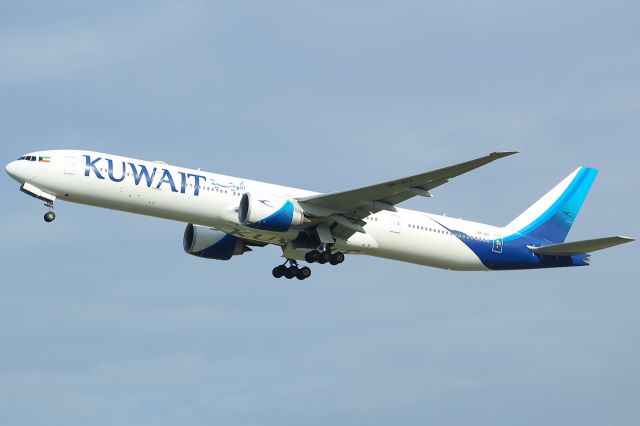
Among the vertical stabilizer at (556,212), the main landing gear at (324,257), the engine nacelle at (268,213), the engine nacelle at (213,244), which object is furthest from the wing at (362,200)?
the vertical stabilizer at (556,212)

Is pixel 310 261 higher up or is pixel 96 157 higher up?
pixel 96 157

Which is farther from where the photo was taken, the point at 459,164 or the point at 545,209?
the point at 545,209

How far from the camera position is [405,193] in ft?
151

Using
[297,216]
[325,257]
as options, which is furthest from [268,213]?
[325,257]

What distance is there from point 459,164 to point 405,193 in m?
4.19

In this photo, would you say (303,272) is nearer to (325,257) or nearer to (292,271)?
(292,271)

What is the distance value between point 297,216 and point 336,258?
3.28 meters

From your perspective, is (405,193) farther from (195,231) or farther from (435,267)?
(195,231)

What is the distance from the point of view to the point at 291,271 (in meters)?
52.1

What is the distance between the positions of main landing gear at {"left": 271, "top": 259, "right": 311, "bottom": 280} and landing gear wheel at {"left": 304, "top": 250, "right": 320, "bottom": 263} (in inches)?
121

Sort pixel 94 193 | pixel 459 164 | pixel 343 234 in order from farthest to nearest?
pixel 343 234 → pixel 94 193 → pixel 459 164

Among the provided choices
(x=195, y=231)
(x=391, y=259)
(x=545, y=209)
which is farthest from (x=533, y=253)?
(x=195, y=231)

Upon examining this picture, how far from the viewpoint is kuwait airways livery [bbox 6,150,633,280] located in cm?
4503

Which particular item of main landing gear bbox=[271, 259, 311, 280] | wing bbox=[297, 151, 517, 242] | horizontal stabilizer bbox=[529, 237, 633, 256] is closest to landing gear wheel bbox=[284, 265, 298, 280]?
main landing gear bbox=[271, 259, 311, 280]
